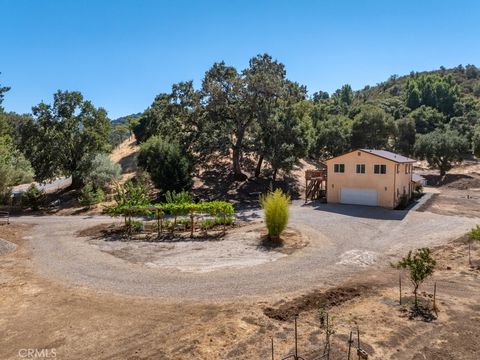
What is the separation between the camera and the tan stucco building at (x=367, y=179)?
2733 cm

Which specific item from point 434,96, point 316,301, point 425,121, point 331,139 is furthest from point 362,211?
point 434,96

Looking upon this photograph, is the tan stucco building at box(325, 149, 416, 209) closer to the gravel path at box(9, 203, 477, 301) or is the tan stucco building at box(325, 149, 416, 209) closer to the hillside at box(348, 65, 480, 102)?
the gravel path at box(9, 203, 477, 301)

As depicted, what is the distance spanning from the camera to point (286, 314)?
9680mm

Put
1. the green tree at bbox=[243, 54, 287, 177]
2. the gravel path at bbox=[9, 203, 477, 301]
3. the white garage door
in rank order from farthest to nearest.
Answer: the green tree at bbox=[243, 54, 287, 177], the white garage door, the gravel path at bbox=[9, 203, 477, 301]

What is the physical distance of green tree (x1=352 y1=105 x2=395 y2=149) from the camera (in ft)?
183

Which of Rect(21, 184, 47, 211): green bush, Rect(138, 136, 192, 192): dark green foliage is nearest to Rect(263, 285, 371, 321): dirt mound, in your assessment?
Rect(138, 136, 192, 192): dark green foliage

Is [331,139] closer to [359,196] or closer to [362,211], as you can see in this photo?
[359,196]

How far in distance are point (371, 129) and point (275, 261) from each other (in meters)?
47.2

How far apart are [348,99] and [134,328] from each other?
125 metres

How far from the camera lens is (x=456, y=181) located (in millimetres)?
44312

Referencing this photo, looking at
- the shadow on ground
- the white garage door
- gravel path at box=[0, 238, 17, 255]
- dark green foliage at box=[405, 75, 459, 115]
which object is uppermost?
dark green foliage at box=[405, 75, 459, 115]

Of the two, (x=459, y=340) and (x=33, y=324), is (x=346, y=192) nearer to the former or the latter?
(x=459, y=340)

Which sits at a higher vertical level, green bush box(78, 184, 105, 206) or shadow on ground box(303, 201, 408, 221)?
green bush box(78, 184, 105, 206)

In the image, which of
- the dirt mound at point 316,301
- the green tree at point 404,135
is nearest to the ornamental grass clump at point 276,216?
the dirt mound at point 316,301
